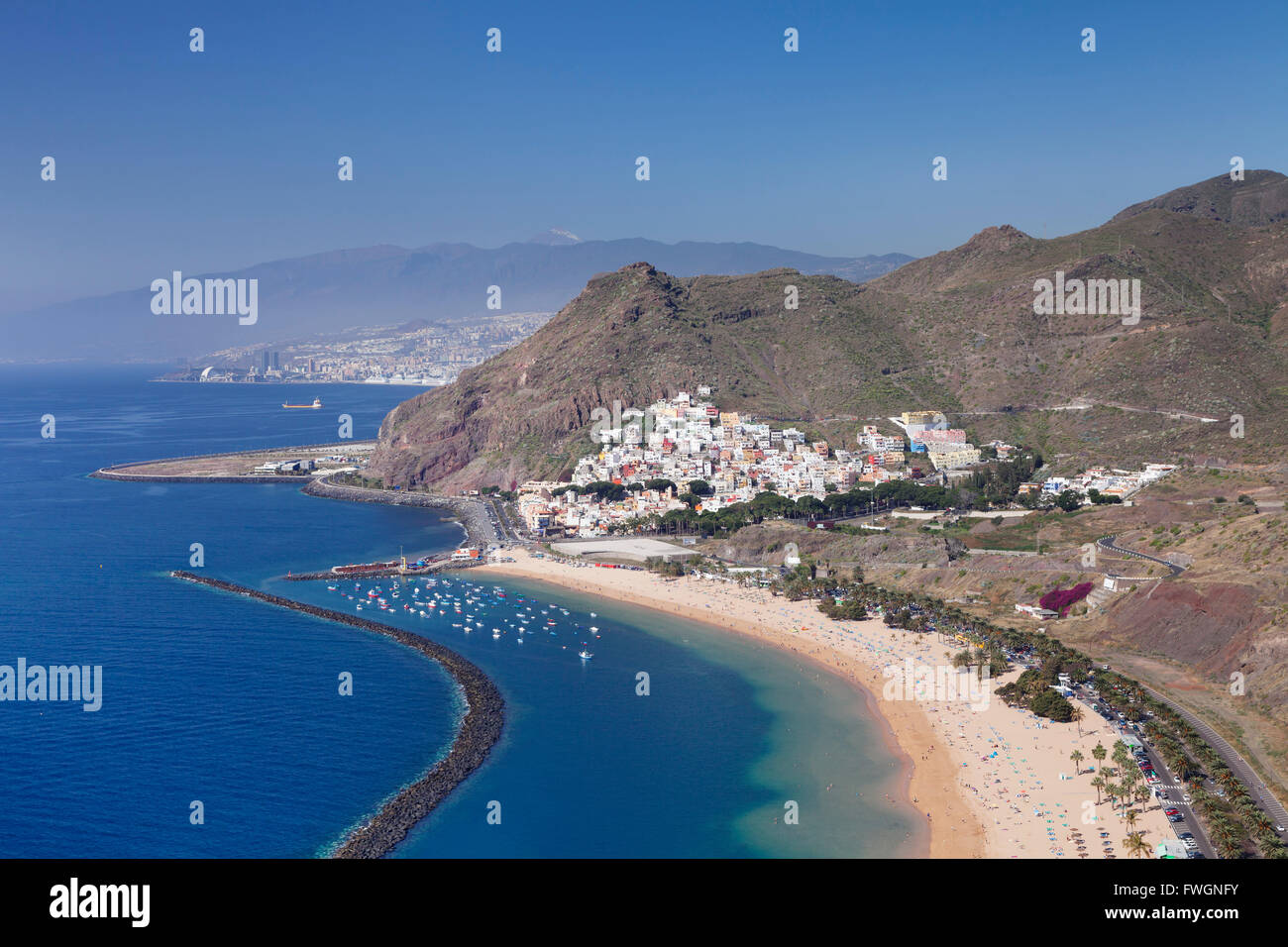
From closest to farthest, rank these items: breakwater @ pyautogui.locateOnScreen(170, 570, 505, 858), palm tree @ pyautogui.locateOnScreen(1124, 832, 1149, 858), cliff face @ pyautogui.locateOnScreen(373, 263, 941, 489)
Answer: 1. palm tree @ pyautogui.locateOnScreen(1124, 832, 1149, 858)
2. breakwater @ pyautogui.locateOnScreen(170, 570, 505, 858)
3. cliff face @ pyautogui.locateOnScreen(373, 263, 941, 489)

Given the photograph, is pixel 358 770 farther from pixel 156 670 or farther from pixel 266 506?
pixel 266 506

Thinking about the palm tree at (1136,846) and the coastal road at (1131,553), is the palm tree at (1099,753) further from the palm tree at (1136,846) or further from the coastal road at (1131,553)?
the coastal road at (1131,553)

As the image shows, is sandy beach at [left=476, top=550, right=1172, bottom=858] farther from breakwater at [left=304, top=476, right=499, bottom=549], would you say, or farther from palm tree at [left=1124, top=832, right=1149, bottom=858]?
breakwater at [left=304, top=476, right=499, bottom=549]

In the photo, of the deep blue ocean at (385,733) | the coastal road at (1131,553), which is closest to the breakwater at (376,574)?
the deep blue ocean at (385,733)

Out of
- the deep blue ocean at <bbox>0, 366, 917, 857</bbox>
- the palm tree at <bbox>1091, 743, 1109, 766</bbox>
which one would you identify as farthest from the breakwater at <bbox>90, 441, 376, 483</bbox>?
the palm tree at <bbox>1091, 743, 1109, 766</bbox>

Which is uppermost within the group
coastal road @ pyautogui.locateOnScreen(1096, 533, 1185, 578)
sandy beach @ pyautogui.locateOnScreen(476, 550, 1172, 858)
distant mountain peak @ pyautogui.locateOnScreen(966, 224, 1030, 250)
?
distant mountain peak @ pyautogui.locateOnScreen(966, 224, 1030, 250)
